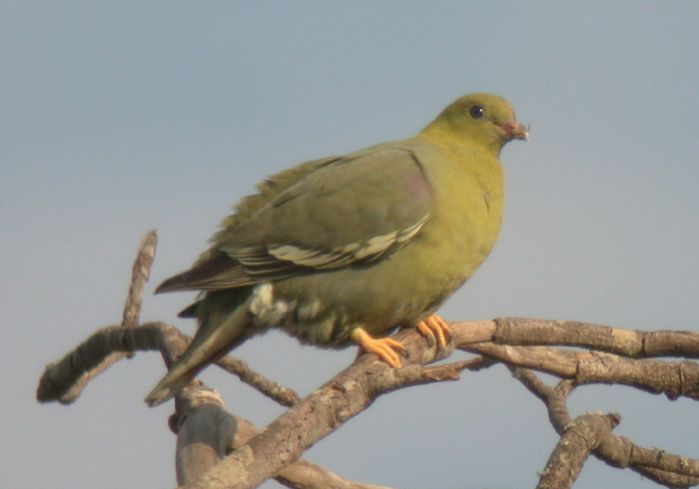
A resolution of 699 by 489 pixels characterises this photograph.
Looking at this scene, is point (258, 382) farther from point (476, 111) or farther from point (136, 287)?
point (476, 111)

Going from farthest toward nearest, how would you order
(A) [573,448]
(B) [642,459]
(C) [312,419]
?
1. (B) [642,459]
2. (A) [573,448]
3. (C) [312,419]

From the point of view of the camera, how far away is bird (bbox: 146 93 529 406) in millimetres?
6730

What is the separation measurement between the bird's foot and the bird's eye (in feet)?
4.75

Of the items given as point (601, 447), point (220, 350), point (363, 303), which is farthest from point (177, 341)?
point (601, 447)

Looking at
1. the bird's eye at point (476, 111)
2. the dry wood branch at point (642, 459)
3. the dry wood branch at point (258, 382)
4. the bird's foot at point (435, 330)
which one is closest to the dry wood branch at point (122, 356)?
the dry wood branch at point (258, 382)

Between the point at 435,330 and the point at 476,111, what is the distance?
5.21 ft

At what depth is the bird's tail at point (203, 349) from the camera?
627 cm

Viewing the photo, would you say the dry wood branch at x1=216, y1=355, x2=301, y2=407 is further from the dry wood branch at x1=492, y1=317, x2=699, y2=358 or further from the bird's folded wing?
the dry wood branch at x1=492, y1=317, x2=699, y2=358

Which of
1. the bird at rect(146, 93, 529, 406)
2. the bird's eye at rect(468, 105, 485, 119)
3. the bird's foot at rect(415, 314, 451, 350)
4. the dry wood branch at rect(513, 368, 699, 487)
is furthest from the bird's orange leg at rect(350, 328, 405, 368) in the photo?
the bird's eye at rect(468, 105, 485, 119)

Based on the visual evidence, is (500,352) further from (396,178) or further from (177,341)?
(177,341)

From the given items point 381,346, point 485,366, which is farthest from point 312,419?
point 485,366

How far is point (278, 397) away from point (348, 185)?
106 cm

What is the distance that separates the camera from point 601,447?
6.21 m

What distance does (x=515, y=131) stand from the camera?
25.9ft
